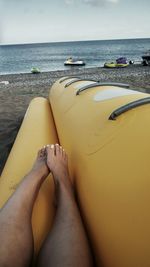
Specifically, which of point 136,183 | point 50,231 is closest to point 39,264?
Result: point 50,231

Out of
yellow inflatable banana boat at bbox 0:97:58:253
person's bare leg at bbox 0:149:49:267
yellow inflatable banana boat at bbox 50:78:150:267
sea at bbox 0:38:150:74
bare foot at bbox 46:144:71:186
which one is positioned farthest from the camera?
sea at bbox 0:38:150:74

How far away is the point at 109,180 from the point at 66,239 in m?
0.31

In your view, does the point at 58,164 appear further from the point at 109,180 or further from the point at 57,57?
the point at 57,57

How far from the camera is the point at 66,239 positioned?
115cm

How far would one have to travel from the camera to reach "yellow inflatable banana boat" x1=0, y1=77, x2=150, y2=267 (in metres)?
0.97

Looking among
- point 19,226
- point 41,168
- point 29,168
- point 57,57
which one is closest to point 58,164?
point 41,168

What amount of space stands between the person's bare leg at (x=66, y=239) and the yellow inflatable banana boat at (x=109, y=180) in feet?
0.16

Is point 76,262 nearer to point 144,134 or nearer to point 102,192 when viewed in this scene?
point 102,192

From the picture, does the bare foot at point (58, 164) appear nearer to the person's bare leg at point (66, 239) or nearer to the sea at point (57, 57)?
the person's bare leg at point (66, 239)

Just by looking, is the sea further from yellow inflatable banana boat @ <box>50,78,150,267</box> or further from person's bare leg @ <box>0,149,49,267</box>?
person's bare leg @ <box>0,149,49,267</box>

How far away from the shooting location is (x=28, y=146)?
2215mm

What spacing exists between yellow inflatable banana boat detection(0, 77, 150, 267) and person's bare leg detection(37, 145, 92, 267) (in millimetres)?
48

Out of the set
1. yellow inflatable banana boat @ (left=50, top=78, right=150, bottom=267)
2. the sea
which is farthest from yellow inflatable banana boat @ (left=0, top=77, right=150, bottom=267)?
the sea

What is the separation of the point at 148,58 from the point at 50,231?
21.8m
